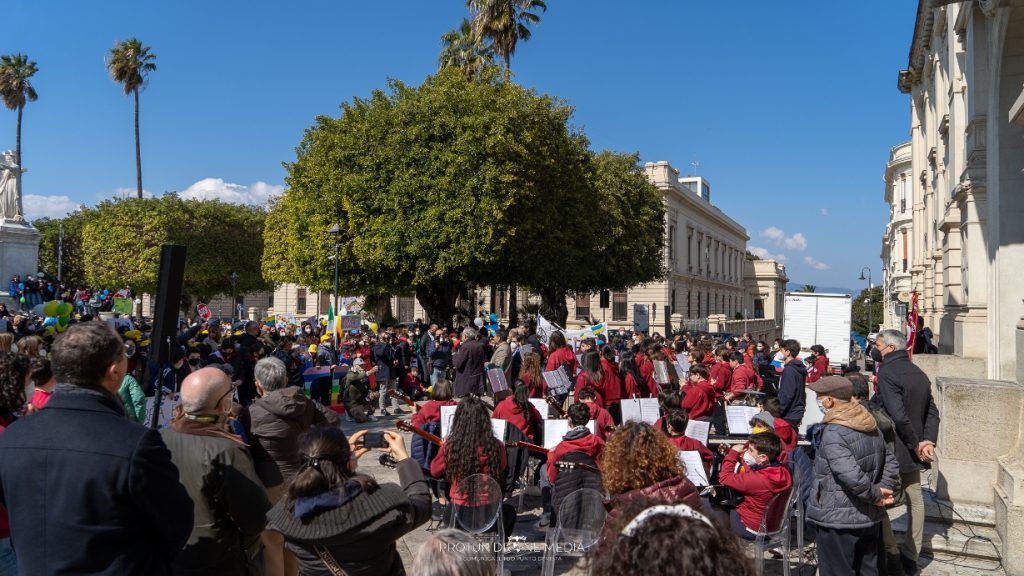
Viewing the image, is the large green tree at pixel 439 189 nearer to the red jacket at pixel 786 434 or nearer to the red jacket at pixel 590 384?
the red jacket at pixel 590 384

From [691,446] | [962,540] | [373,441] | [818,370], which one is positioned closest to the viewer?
[373,441]

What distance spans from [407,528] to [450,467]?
2.65m

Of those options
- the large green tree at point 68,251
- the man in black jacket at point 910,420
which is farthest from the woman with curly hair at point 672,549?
the large green tree at point 68,251

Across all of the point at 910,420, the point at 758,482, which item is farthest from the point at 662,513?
the point at 910,420

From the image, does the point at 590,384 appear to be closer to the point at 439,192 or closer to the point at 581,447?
the point at 581,447

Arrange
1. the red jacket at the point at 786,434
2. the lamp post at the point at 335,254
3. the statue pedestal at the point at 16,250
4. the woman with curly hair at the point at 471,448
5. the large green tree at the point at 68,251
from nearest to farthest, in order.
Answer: the woman with curly hair at the point at 471,448, the red jacket at the point at 786,434, the statue pedestal at the point at 16,250, the lamp post at the point at 335,254, the large green tree at the point at 68,251

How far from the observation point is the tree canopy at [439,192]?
23.2 m

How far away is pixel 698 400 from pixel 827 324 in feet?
67.2

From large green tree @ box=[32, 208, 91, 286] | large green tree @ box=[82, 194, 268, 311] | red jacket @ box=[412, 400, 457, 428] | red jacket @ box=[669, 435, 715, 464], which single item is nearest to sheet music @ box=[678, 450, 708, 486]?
red jacket @ box=[669, 435, 715, 464]

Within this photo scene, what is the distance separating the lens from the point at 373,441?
3.44 meters

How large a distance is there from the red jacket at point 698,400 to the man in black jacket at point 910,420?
7.91ft

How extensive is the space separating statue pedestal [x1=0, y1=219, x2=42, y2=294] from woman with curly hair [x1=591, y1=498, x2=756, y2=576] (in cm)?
2466

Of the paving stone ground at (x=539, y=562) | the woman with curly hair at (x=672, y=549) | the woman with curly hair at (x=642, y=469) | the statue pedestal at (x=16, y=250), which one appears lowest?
the paving stone ground at (x=539, y=562)

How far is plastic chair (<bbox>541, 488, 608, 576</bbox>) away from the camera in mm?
4659
